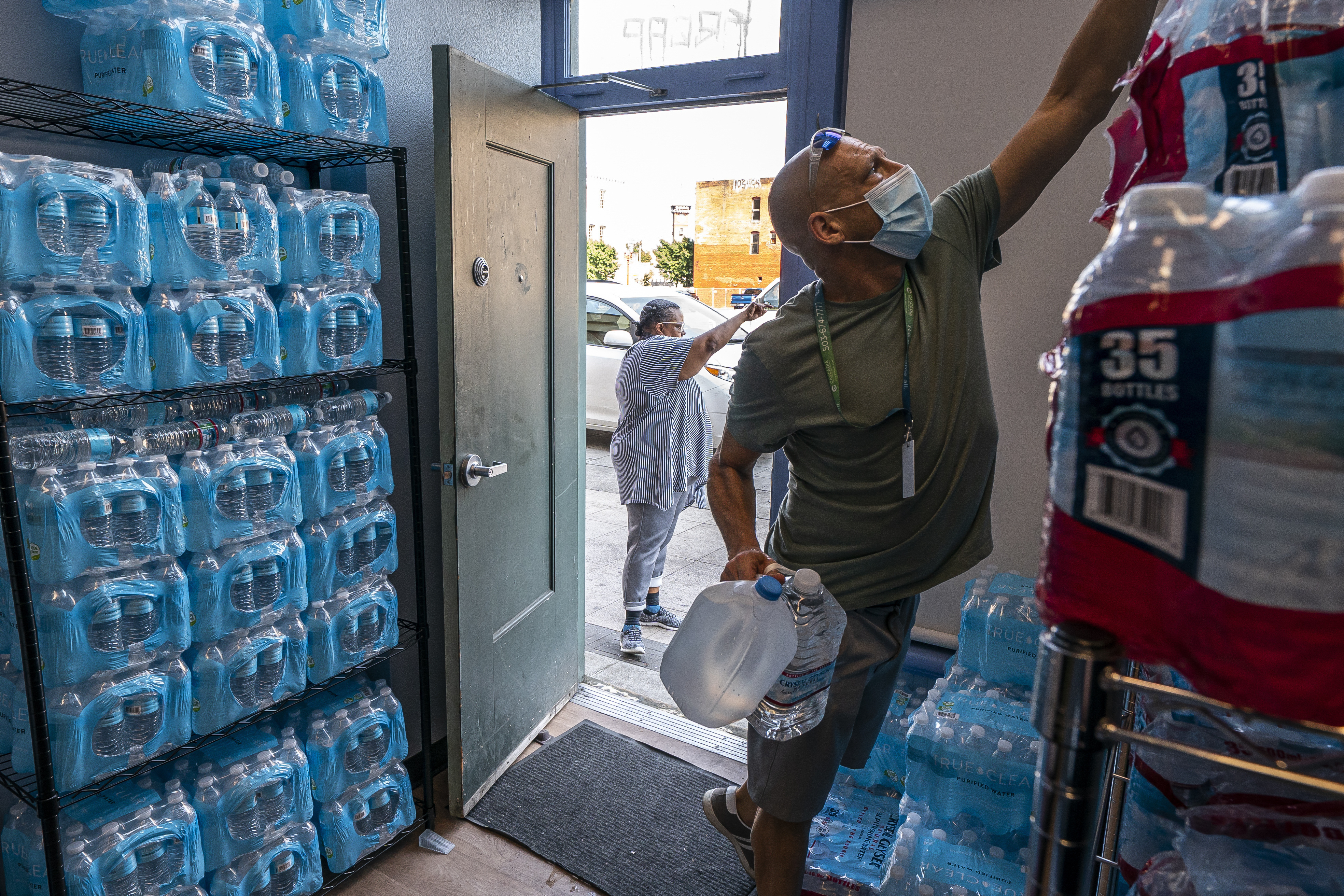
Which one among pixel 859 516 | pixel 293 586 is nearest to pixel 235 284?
pixel 293 586

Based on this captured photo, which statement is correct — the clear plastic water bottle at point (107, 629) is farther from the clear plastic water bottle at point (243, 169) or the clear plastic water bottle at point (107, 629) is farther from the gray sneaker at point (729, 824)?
the gray sneaker at point (729, 824)

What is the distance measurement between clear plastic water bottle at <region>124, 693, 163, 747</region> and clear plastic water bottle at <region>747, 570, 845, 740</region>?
1.29 m

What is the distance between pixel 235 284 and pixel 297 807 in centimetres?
132

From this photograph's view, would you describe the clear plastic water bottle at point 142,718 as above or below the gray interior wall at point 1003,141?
below

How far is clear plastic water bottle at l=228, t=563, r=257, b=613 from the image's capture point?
189 centimetres

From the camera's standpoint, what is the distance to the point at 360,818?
2.24 m

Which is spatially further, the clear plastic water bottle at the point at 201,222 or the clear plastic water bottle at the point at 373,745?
the clear plastic water bottle at the point at 373,745

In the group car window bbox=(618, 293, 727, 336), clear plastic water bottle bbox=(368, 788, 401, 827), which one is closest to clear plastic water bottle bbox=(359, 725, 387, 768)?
clear plastic water bottle bbox=(368, 788, 401, 827)

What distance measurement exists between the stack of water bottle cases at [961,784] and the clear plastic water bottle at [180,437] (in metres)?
1.70

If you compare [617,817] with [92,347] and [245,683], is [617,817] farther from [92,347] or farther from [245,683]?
[92,347]

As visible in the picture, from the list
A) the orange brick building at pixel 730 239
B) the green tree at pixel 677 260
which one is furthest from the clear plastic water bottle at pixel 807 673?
the green tree at pixel 677 260

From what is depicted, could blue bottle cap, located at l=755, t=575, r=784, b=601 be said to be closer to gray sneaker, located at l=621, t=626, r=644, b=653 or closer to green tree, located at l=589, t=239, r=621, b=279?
gray sneaker, located at l=621, t=626, r=644, b=653

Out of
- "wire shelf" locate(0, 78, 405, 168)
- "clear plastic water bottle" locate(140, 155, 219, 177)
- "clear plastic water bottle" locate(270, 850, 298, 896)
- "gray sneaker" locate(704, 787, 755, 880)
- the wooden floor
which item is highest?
"wire shelf" locate(0, 78, 405, 168)

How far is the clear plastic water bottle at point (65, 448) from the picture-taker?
1.55 metres
